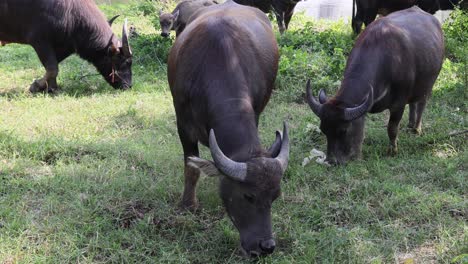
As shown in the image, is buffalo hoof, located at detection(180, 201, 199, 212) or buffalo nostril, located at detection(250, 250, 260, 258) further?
buffalo hoof, located at detection(180, 201, 199, 212)

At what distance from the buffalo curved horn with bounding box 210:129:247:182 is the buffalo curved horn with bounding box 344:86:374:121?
2.09 meters

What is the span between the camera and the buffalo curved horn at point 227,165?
10.6 feet

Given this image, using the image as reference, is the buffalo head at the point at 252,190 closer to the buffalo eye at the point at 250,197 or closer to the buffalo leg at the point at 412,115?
the buffalo eye at the point at 250,197

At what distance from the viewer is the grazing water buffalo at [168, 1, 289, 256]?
131 inches

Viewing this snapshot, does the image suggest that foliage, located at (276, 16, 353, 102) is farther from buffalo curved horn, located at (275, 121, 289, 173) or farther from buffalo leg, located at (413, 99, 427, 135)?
buffalo curved horn, located at (275, 121, 289, 173)

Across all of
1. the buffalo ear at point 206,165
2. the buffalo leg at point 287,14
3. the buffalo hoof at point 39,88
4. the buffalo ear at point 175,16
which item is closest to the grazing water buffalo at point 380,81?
the buffalo ear at point 206,165

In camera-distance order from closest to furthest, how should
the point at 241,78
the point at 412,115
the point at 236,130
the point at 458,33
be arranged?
the point at 236,130 < the point at 241,78 < the point at 412,115 < the point at 458,33

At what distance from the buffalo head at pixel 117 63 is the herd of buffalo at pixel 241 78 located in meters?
0.02

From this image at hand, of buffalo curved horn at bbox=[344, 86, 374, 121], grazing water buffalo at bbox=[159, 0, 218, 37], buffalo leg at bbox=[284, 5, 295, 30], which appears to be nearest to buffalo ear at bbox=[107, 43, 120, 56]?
grazing water buffalo at bbox=[159, 0, 218, 37]

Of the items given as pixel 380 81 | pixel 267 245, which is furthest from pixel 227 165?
pixel 380 81

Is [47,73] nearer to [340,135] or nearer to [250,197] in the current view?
[340,135]

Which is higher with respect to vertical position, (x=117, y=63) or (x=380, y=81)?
(x=380, y=81)

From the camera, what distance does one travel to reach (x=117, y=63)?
318 inches

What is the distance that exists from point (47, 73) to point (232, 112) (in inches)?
190
